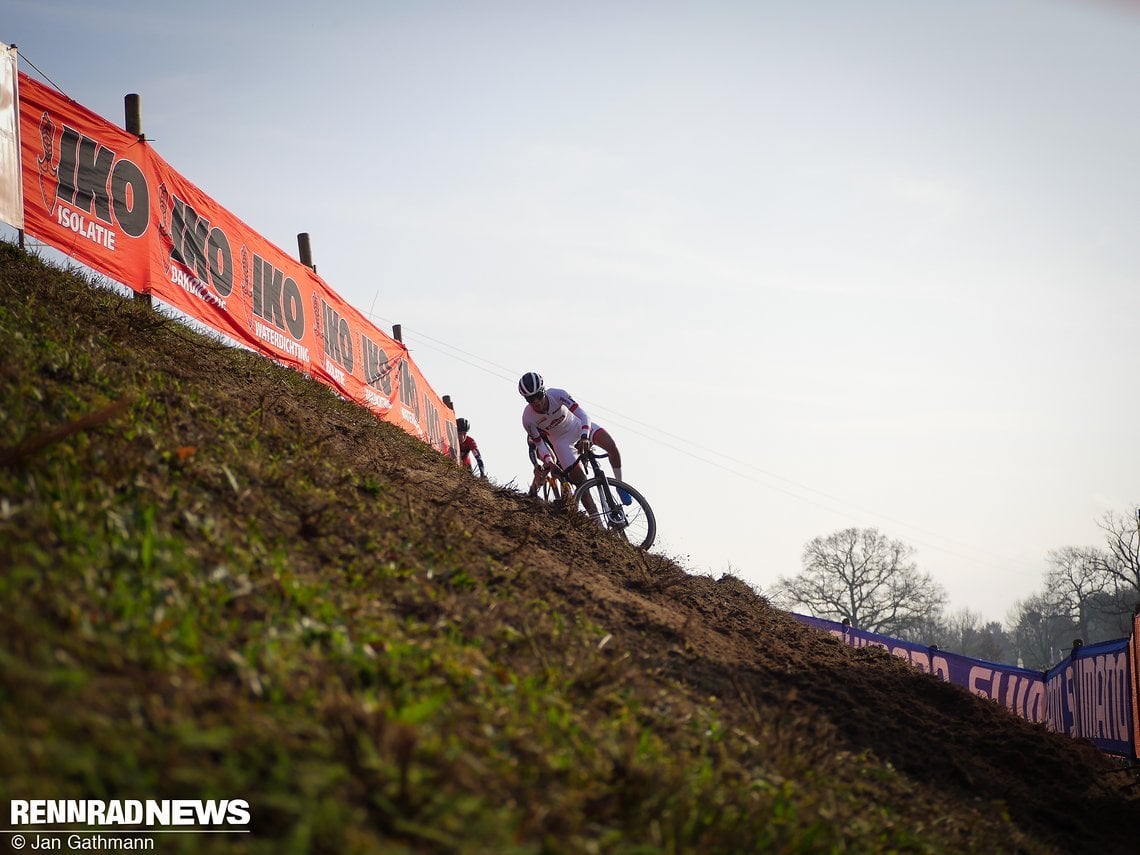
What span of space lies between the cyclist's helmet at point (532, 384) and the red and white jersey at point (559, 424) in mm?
163

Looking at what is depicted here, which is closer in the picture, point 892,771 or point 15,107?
point 892,771

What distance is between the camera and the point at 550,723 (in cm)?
347

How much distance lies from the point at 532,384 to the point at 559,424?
60cm

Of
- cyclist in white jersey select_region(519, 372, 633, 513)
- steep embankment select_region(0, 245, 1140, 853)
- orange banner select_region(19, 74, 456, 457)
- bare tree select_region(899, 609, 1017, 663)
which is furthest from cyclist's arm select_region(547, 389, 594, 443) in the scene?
bare tree select_region(899, 609, 1017, 663)

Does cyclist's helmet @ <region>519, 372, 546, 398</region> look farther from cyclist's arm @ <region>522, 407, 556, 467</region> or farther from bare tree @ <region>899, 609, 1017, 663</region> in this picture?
bare tree @ <region>899, 609, 1017, 663</region>

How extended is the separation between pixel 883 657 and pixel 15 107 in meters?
10.2

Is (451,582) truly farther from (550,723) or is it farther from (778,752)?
(778,752)

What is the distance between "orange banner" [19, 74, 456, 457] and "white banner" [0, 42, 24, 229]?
9 centimetres

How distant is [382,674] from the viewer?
3.34 metres

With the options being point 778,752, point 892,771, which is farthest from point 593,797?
point 892,771

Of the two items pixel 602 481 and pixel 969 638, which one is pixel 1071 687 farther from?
pixel 969 638

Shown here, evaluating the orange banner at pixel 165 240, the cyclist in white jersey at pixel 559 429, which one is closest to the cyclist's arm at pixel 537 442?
the cyclist in white jersey at pixel 559 429

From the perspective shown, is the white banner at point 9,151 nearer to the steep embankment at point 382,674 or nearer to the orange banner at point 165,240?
the orange banner at point 165,240

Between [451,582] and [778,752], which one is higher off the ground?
[451,582]
